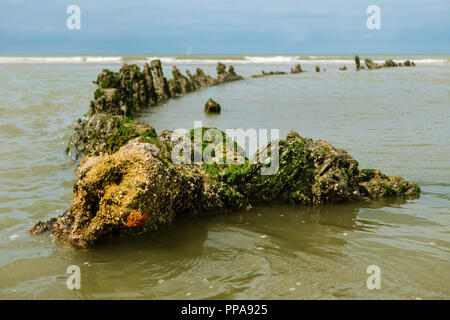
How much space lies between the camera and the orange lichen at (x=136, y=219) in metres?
4.98

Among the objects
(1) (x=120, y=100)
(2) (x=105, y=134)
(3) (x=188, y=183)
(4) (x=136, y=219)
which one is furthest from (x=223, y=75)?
(4) (x=136, y=219)

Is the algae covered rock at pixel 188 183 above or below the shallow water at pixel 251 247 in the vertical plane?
above

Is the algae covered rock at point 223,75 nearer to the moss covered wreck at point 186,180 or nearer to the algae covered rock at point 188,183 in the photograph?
the moss covered wreck at point 186,180

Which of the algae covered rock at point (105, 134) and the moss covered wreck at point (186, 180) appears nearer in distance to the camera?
the moss covered wreck at point (186, 180)

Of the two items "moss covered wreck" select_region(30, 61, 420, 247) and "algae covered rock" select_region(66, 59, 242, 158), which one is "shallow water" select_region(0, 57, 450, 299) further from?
"algae covered rock" select_region(66, 59, 242, 158)

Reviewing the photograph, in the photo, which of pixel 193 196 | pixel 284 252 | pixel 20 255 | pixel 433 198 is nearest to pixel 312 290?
pixel 284 252

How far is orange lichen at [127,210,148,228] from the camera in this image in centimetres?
498

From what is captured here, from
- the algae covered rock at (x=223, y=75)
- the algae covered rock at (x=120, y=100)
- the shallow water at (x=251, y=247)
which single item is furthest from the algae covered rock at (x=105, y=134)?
the algae covered rock at (x=223, y=75)

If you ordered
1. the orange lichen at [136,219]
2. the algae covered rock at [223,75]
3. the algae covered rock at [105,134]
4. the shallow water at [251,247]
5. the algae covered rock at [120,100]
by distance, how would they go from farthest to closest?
the algae covered rock at [223,75] < the algae covered rock at [120,100] < the algae covered rock at [105,134] < the orange lichen at [136,219] < the shallow water at [251,247]

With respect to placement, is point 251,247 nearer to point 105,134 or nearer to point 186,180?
point 186,180

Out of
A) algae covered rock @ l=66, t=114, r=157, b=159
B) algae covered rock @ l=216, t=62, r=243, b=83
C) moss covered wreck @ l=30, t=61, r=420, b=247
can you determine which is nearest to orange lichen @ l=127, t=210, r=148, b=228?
moss covered wreck @ l=30, t=61, r=420, b=247

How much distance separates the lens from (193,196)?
6070 millimetres

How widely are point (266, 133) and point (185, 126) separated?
2.66 metres

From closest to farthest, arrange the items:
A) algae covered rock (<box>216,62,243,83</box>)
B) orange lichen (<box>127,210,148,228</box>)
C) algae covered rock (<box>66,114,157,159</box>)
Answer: orange lichen (<box>127,210,148,228</box>)
algae covered rock (<box>66,114,157,159</box>)
algae covered rock (<box>216,62,243,83</box>)
